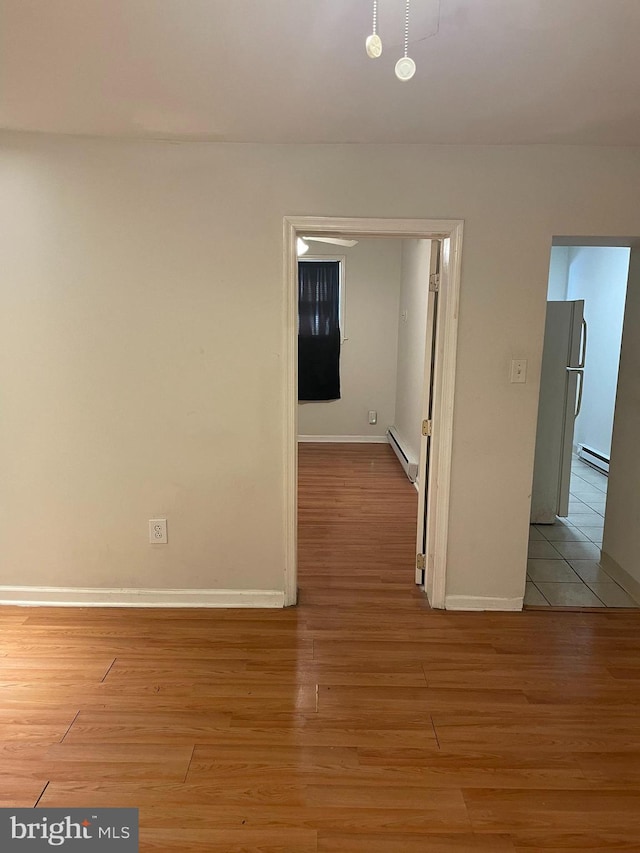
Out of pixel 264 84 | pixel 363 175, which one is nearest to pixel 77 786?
pixel 264 84

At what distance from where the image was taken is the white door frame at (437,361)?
262 centimetres

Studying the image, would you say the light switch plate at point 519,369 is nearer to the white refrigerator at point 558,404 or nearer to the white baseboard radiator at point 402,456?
the white refrigerator at point 558,404

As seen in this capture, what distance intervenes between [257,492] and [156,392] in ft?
2.31

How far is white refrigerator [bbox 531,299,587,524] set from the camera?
3875 millimetres

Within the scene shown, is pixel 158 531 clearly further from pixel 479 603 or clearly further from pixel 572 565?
pixel 572 565

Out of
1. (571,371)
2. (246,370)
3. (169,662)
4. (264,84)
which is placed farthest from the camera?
(571,371)

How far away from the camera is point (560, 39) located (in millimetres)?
1630

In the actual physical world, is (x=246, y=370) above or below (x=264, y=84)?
below

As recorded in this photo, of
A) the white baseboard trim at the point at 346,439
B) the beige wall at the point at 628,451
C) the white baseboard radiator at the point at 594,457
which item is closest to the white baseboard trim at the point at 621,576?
the beige wall at the point at 628,451

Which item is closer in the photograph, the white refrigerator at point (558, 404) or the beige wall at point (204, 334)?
the beige wall at point (204, 334)

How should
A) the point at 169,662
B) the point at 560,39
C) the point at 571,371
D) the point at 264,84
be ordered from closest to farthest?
the point at 560,39 < the point at 264,84 < the point at 169,662 < the point at 571,371

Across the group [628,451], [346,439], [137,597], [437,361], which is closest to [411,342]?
[346,439]

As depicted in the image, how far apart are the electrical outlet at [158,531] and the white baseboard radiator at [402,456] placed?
107 inches

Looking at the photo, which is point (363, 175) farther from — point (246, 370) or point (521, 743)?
point (521, 743)
